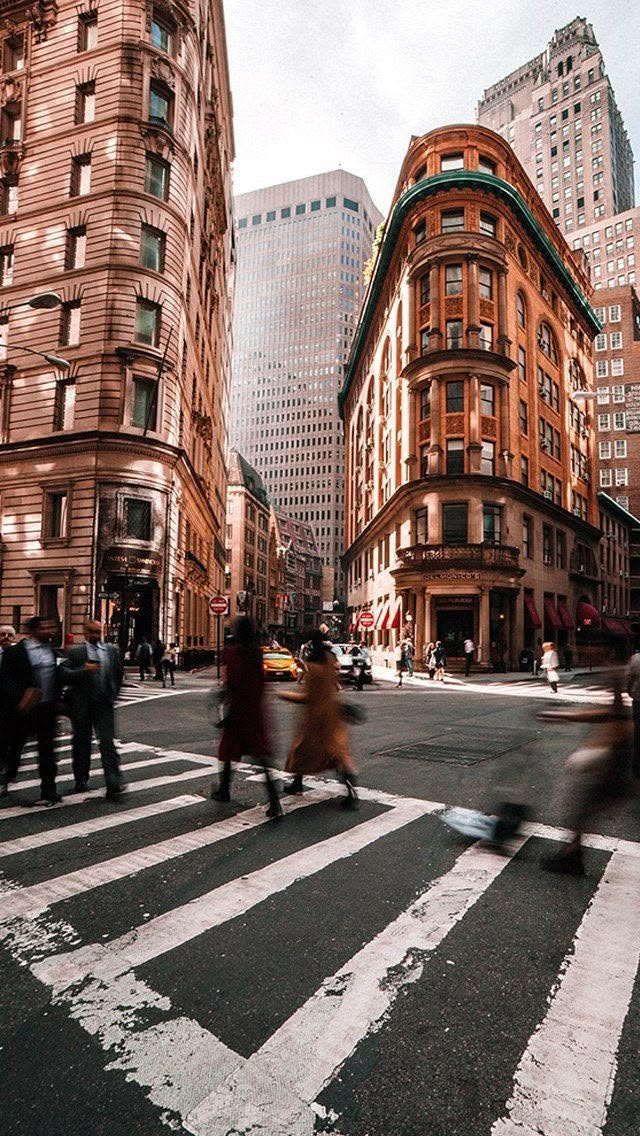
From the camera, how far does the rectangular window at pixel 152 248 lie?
99.4 ft

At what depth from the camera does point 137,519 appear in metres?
28.5

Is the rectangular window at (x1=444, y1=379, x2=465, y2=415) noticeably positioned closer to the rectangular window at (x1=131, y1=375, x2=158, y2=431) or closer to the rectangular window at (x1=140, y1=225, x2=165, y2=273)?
the rectangular window at (x1=131, y1=375, x2=158, y2=431)

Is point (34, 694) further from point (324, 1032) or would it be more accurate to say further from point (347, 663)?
point (347, 663)

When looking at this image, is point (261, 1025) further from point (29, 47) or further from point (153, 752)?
point (29, 47)

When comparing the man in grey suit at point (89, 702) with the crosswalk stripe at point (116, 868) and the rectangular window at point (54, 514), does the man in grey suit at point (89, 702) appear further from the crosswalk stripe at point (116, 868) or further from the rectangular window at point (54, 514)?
the rectangular window at point (54, 514)

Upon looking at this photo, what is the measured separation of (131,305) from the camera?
2934 cm

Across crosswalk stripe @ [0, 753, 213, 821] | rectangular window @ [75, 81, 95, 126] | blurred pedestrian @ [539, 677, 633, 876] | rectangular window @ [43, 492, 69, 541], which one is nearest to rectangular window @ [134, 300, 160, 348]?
rectangular window @ [43, 492, 69, 541]

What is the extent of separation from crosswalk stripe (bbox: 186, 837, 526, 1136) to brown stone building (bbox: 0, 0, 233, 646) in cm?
2579

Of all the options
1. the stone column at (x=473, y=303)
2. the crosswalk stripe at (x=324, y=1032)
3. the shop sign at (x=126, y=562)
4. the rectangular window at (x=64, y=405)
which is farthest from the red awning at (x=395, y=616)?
the crosswalk stripe at (x=324, y=1032)

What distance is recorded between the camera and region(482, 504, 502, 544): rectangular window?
35.9 metres

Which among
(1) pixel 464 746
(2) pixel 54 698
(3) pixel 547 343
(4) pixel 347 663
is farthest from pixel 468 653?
(2) pixel 54 698

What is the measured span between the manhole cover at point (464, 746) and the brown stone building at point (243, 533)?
6931 cm

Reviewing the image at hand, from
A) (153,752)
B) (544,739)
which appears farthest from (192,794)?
(544,739)

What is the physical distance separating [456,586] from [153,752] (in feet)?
88.3
